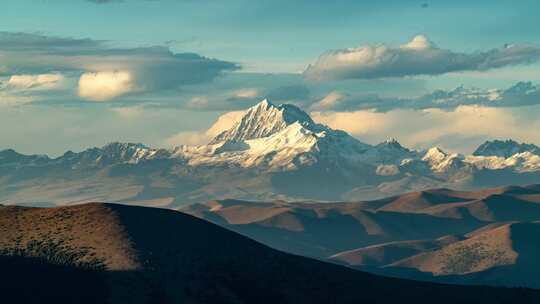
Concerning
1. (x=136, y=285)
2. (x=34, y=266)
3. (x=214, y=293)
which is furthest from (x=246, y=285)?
(x=34, y=266)

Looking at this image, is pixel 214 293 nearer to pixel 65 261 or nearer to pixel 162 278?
pixel 162 278

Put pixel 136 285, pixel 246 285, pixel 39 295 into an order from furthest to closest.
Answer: pixel 246 285
pixel 136 285
pixel 39 295

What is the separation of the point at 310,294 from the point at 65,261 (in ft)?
142

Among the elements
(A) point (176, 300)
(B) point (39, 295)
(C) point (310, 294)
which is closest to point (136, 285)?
(A) point (176, 300)

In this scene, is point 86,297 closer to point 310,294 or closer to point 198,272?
point 198,272

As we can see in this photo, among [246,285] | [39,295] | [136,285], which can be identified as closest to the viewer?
[39,295]

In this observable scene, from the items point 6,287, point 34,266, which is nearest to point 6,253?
point 34,266

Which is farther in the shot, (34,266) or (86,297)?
(34,266)

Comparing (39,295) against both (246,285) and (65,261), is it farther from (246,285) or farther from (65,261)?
(246,285)

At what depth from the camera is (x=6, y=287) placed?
563 feet

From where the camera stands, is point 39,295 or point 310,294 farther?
point 310,294

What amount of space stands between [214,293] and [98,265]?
20644 mm

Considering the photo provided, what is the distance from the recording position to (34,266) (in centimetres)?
18600

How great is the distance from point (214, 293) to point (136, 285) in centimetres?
1361
